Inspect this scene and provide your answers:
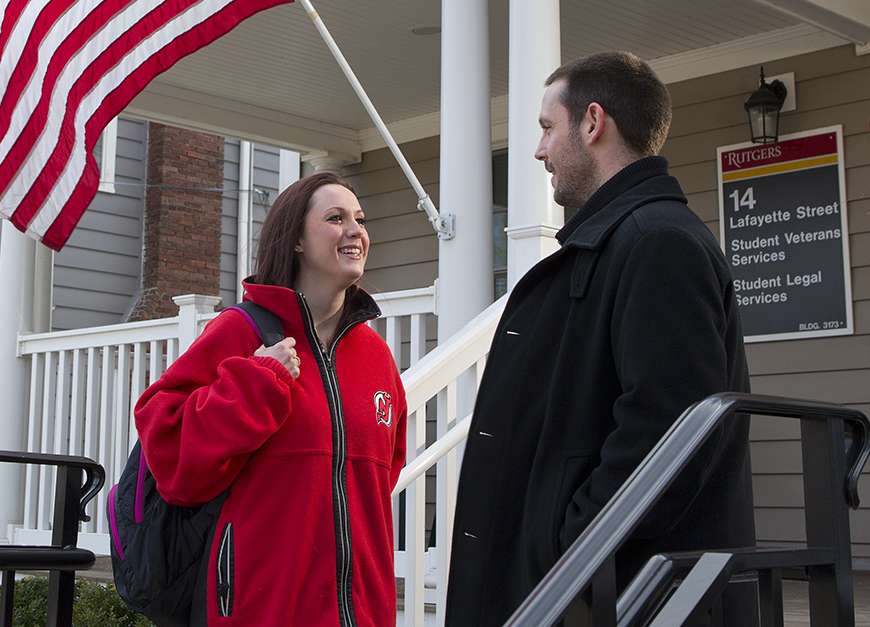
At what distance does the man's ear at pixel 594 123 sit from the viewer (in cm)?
238

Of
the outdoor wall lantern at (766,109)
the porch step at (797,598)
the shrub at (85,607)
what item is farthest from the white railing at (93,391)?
the outdoor wall lantern at (766,109)

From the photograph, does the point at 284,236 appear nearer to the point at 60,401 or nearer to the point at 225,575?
the point at 225,575

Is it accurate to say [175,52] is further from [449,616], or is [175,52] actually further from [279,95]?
[279,95]

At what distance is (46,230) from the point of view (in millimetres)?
5027

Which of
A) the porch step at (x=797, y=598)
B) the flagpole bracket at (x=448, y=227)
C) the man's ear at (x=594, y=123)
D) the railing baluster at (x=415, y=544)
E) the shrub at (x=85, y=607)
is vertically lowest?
the shrub at (x=85, y=607)

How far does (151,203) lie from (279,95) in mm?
3693

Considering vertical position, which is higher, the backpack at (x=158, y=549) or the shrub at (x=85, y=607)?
the backpack at (x=158, y=549)

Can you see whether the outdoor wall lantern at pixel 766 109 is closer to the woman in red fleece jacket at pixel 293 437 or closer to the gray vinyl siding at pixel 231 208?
the woman in red fleece jacket at pixel 293 437

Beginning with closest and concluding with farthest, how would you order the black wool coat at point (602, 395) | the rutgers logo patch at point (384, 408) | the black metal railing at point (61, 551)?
the black wool coat at point (602, 395)
the rutgers logo patch at point (384, 408)
the black metal railing at point (61, 551)

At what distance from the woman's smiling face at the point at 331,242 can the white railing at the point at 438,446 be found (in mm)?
1338

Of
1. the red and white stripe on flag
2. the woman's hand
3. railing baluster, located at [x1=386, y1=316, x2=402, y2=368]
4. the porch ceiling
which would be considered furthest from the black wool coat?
the porch ceiling

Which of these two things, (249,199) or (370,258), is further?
(249,199)

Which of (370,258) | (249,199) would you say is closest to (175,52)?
(370,258)

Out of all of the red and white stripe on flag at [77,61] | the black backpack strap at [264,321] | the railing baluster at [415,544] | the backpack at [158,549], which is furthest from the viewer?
the red and white stripe on flag at [77,61]
